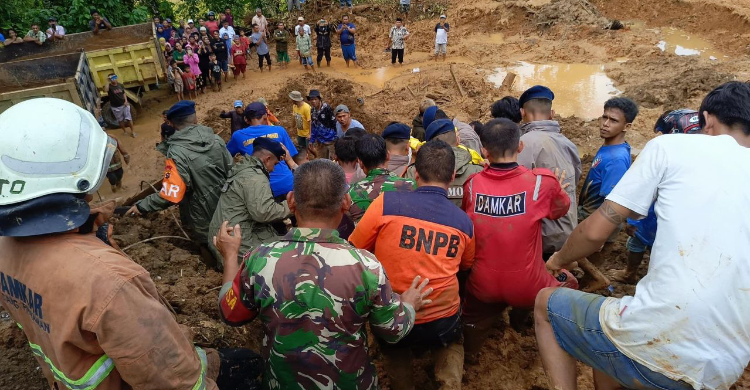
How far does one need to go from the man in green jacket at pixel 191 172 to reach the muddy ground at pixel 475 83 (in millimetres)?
480

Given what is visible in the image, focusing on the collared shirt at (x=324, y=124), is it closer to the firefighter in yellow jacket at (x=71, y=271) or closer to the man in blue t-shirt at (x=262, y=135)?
the man in blue t-shirt at (x=262, y=135)

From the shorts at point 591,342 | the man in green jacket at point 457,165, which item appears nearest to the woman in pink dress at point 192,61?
the man in green jacket at point 457,165

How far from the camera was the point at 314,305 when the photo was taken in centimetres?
199

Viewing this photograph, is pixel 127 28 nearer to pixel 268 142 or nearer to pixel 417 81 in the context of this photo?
pixel 417 81

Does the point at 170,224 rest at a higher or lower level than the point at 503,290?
lower

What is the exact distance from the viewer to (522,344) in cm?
352

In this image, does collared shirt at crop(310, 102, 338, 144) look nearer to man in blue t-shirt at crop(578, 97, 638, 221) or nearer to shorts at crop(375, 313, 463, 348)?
man in blue t-shirt at crop(578, 97, 638, 221)

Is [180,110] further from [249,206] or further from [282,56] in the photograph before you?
[282,56]

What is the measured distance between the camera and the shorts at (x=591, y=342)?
1886 millimetres

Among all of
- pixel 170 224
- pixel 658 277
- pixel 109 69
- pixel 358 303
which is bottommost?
pixel 170 224

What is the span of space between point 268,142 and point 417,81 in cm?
898

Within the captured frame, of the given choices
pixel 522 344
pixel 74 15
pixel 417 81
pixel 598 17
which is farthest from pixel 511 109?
pixel 598 17

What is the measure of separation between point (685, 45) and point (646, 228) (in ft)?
44.5

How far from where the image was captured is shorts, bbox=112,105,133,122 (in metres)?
9.63
